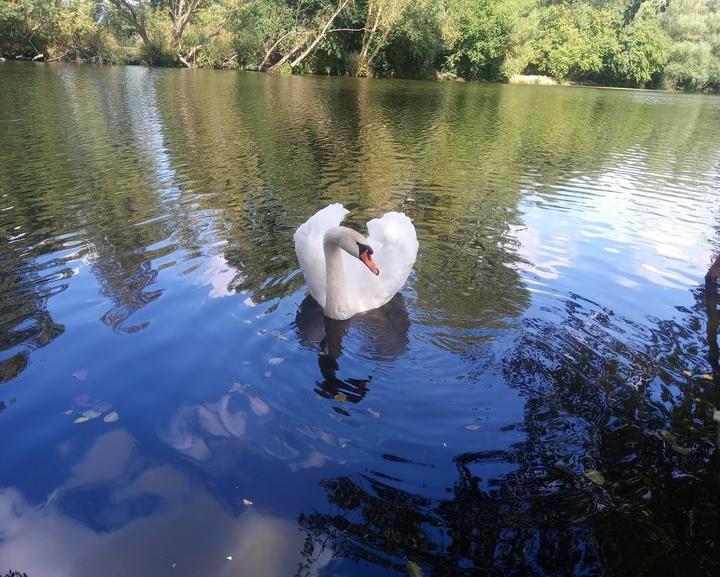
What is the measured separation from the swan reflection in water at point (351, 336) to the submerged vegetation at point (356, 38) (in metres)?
46.1

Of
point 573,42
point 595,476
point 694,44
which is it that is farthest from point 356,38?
point 595,476

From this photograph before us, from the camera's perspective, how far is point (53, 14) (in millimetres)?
46656

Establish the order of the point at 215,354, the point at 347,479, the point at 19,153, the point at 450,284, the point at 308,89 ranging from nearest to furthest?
the point at 347,479
the point at 215,354
the point at 450,284
the point at 19,153
the point at 308,89

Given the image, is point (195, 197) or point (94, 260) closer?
point (94, 260)

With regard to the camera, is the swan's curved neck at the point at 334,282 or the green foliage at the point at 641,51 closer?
the swan's curved neck at the point at 334,282

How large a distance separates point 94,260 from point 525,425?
20.0 ft

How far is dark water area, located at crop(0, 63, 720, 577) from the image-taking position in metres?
3.79

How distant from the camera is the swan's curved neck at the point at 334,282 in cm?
608

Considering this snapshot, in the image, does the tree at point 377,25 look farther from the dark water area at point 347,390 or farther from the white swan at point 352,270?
the white swan at point 352,270

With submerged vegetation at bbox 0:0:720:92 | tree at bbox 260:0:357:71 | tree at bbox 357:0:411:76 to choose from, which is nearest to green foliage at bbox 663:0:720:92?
submerged vegetation at bbox 0:0:720:92

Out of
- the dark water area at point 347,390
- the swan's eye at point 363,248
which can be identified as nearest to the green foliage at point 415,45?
the dark water area at point 347,390

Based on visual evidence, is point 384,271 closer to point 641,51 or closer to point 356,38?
point 356,38

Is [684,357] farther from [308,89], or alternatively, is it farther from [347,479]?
[308,89]

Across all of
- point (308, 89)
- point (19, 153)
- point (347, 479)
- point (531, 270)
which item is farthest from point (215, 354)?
point (308, 89)
